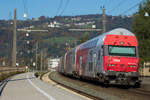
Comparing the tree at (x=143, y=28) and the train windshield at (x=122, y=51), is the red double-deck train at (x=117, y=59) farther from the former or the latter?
the tree at (x=143, y=28)

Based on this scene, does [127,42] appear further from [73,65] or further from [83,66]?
[73,65]

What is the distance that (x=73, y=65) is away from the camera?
3438 cm

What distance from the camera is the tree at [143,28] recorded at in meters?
52.8

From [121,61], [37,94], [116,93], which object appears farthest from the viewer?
[121,61]

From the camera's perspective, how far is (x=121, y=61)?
66.6 ft

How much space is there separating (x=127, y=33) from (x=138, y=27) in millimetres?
34238

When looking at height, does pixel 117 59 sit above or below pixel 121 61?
above

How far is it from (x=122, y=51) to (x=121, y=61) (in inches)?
30.4

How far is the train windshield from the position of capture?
20.6 metres

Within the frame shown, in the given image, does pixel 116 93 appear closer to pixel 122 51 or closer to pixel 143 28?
pixel 122 51

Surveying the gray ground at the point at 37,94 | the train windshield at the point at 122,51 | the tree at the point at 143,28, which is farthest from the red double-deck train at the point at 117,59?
the tree at the point at 143,28

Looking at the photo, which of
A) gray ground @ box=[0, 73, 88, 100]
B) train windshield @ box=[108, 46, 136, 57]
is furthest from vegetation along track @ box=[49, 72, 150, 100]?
train windshield @ box=[108, 46, 136, 57]

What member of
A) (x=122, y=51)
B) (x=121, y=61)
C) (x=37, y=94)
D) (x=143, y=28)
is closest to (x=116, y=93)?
(x=121, y=61)

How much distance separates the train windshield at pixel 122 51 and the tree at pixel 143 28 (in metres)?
32.3
